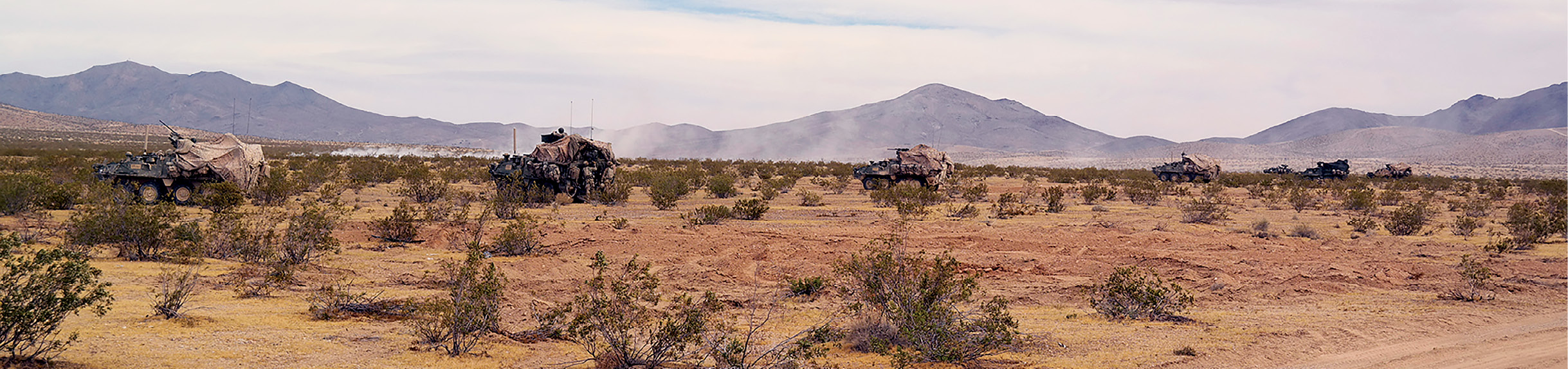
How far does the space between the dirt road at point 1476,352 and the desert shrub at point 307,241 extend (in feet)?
36.4

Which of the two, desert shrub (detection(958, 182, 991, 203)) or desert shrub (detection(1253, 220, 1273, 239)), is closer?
desert shrub (detection(1253, 220, 1273, 239))

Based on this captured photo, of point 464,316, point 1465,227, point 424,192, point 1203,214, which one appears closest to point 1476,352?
point 464,316

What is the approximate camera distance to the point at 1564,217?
18.1 meters

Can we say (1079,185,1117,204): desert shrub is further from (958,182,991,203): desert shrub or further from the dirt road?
the dirt road

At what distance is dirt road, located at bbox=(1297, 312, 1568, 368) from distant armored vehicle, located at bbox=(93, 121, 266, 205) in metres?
21.1

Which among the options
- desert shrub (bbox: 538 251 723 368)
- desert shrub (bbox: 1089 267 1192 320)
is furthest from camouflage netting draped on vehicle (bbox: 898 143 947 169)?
desert shrub (bbox: 538 251 723 368)

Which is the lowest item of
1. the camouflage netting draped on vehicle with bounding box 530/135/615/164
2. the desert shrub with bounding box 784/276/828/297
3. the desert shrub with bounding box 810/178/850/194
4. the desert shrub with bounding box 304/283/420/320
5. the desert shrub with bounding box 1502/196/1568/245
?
the desert shrub with bounding box 304/283/420/320

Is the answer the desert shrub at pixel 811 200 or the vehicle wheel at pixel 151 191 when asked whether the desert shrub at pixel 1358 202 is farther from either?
the vehicle wheel at pixel 151 191

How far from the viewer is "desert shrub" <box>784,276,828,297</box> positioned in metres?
10.4

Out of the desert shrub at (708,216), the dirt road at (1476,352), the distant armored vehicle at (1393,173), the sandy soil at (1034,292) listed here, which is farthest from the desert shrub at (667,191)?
the distant armored vehicle at (1393,173)

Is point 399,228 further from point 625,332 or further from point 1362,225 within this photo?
point 1362,225

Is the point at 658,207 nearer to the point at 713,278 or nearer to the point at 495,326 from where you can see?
the point at 713,278

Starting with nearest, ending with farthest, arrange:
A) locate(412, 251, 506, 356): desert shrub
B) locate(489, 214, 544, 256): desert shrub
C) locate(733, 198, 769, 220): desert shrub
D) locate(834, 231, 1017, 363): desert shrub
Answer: locate(412, 251, 506, 356): desert shrub
locate(834, 231, 1017, 363): desert shrub
locate(489, 214, 544, 256): desert shrub
locate(733, 198, 769, 220): desert shrub

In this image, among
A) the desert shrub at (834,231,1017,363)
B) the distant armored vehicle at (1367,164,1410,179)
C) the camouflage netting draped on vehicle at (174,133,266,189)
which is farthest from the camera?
the distant armored vehicle at (1367,164,1410,179)
